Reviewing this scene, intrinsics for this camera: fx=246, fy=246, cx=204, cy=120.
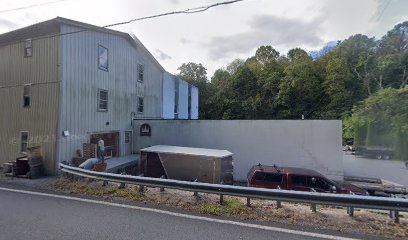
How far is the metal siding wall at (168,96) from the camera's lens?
2413cm

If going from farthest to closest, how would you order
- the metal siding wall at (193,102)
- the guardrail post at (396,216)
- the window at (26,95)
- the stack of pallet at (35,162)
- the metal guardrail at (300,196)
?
1. the metal siding wall at (193,102)
2. the window at (26,95)
3. the stack of pallet at (35,162)
4. the guardrail post at (396,216)
5. the metal guardrail at (300,196)

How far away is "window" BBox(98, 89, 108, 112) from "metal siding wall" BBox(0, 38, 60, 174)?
286 cm

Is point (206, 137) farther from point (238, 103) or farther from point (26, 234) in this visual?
point (238, 103)

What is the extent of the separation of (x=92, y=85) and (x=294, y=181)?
1163cm

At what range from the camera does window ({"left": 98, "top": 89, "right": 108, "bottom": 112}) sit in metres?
14.6

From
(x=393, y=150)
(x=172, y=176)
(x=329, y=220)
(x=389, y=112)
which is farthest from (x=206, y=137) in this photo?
(x=389, y=112)

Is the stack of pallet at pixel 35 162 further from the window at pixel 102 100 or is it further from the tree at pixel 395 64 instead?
the tree at pixel 395 64

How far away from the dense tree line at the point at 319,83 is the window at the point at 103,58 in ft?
90.1

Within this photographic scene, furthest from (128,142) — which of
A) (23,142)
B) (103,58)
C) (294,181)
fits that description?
(294,181)

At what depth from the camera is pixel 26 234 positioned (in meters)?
4.57

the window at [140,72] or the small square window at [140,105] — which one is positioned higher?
the window at [140,72]

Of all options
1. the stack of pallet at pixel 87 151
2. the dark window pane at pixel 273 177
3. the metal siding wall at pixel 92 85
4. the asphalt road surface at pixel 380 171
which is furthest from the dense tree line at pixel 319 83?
the stack of pallet at pixel 87 151

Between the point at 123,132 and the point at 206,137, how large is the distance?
577cm

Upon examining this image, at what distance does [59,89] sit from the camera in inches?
466
